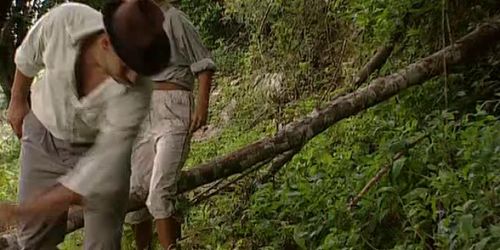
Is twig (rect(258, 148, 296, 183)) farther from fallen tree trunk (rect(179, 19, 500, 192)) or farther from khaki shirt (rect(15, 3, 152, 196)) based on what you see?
khaki shirt (rect(15, 3, 152, 196))

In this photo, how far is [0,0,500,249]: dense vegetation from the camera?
13.2 ft

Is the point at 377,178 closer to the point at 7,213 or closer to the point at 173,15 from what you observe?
the point at 173,15

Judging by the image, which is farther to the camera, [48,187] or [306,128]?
[306,128]

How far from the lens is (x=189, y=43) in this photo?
4.97 meters

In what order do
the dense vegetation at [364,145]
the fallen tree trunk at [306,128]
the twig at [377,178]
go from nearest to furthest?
the dense vegetation at [364,145], the twig at [377,178], the fallen tree trunk at [306,128]

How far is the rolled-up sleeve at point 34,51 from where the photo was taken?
361 cm

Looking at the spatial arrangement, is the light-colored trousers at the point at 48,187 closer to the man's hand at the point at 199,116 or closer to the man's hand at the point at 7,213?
the man's hand at the point at 7,213

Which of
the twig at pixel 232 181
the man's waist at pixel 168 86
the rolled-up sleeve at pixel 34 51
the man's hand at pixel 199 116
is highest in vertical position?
the rolled-up sleeve at pixel 34 51

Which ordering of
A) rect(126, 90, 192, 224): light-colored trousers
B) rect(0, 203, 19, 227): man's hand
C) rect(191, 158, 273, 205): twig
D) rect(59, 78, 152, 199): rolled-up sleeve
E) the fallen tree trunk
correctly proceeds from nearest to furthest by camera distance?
rect(0, 203, 19, 227): man's hand → rect(59, 78, 152, 199): rolled-up sleeve → rect(126, 90, 192, 224): light-colored trousers → the fallen tree trunk → rect(191, 158, 273, 205): twig

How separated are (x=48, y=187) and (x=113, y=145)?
0.58 meters

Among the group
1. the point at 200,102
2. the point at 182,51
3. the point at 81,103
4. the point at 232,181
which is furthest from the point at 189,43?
the point at 81,103

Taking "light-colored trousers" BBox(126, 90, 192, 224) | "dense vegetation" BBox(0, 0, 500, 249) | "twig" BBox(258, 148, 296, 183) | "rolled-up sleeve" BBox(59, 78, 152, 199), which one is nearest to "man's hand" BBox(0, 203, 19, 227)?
"rolled-up sleeve" BBox(59, 78, 152, 199)

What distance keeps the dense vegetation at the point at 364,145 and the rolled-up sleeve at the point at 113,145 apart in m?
1.37

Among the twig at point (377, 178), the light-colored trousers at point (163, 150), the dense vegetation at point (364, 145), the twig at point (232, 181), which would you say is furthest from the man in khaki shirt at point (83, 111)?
the twig at point (232, 181)
